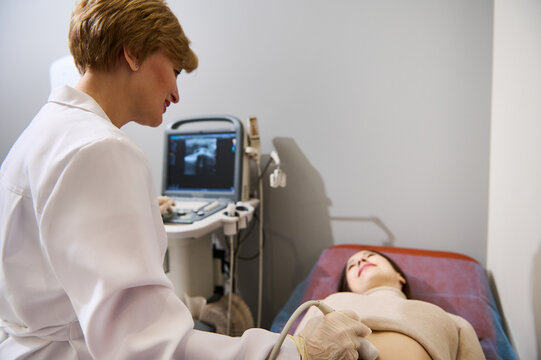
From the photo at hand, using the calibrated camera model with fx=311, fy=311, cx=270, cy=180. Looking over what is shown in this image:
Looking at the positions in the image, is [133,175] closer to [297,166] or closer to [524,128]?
[524,128]

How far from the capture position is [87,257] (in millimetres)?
434

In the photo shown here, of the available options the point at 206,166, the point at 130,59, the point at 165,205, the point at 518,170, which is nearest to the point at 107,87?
the point at 130,59

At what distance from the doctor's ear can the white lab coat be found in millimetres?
164

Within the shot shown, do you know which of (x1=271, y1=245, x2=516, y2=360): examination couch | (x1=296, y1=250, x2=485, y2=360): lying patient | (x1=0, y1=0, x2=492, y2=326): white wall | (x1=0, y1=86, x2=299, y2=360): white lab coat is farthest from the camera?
(x1=0, y1=0, x2=492, y2=326): white wall

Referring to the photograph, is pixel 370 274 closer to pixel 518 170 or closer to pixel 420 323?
pixel 420 323

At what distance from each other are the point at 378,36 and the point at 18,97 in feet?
8.94

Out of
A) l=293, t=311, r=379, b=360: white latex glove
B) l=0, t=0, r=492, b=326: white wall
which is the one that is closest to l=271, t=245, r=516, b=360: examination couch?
l=0, t=0, r=492, b=326: white wall

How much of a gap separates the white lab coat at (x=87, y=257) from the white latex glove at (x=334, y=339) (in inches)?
3.8

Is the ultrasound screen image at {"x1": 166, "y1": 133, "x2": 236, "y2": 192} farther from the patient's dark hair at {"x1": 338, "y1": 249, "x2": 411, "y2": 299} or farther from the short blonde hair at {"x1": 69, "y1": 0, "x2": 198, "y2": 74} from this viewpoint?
the short blonde hair at {"x1": 69, "y1": 0, "x2": 198, "y2": 74}

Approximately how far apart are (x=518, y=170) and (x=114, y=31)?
129 cm

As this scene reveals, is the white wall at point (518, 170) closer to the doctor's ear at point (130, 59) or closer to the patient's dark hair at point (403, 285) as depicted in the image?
the patient's dark hair at point (403, 285)

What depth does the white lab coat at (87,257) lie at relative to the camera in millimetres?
433

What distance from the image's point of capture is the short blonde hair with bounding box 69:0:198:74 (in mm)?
667

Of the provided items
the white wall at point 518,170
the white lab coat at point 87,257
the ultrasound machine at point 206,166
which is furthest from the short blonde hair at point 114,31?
the white wall at point 518,170
